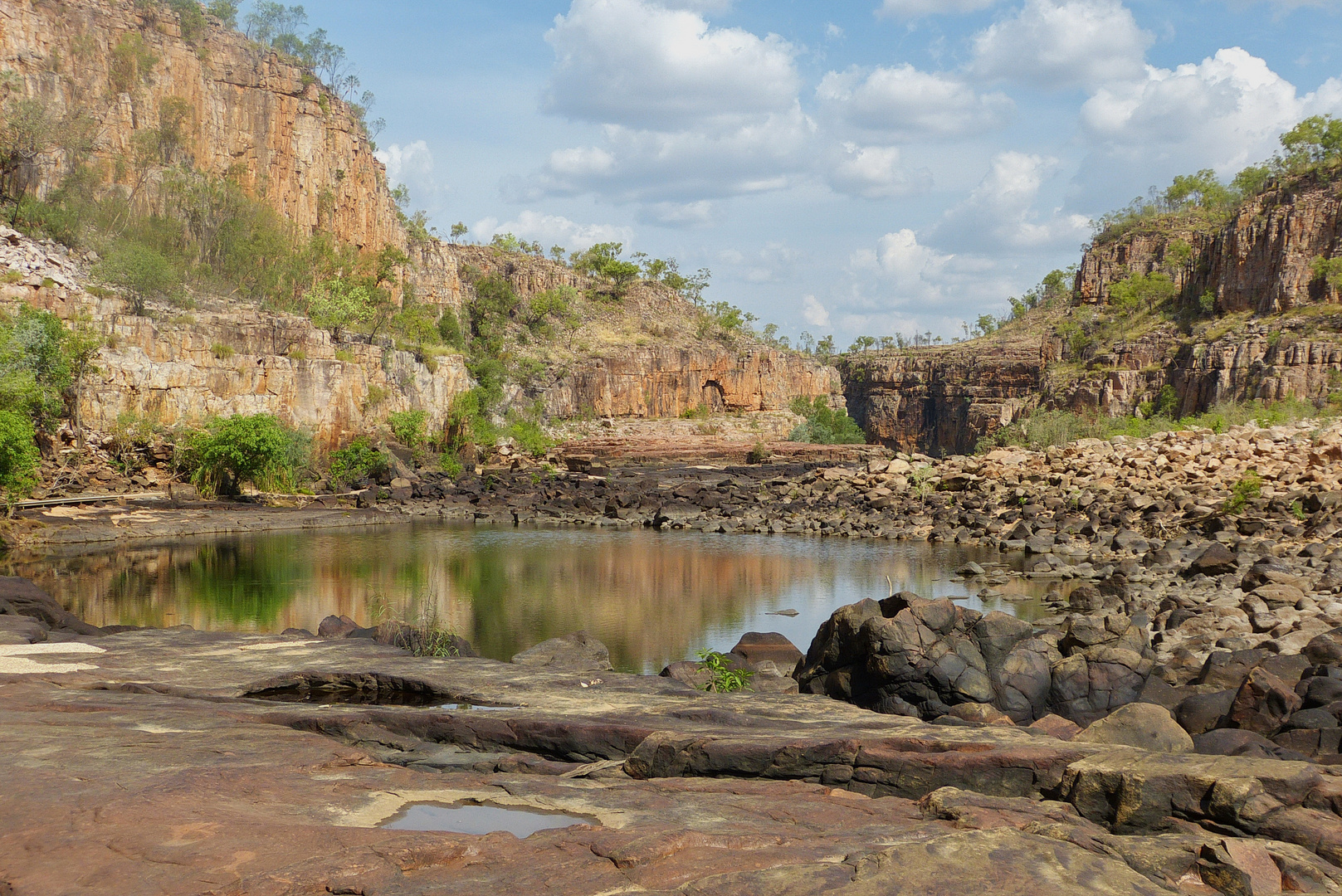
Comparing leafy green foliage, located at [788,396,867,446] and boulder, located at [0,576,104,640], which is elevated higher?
leafy green foliage, located at [788,396,867,446]

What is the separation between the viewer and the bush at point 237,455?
30219mm

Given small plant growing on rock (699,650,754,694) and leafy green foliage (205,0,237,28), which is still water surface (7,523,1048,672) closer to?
small plant growing on rock (699,650,754,694)

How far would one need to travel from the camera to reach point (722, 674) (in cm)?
1026

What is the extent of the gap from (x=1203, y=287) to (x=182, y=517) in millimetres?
61895

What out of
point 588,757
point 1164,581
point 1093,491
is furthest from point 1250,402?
point 588,757

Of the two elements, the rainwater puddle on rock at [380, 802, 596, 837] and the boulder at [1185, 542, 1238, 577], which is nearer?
the rainwater puddle on rock at [380, 802, 596, 837]

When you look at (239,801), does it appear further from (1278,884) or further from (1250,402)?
(1250,402)

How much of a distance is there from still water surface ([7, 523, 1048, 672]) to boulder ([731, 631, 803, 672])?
118cm

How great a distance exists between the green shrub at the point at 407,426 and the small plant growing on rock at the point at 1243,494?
3030 centimetres

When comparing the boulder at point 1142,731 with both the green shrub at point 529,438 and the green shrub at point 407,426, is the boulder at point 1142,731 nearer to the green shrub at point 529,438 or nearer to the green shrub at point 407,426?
the green shrub at point 407,426

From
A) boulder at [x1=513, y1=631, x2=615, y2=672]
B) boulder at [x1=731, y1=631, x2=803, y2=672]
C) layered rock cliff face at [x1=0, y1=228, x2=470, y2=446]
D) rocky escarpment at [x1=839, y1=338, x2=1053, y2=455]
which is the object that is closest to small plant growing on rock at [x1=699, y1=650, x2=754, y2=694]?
boulder at [x1=731, y1=631, x2=803, y2=672]

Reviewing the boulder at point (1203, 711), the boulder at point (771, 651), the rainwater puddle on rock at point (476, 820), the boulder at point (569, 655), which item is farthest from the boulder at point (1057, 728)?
the boulder at point (771, 651)

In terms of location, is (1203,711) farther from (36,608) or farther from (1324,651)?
(36,608)

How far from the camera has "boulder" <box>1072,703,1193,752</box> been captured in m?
6.71
